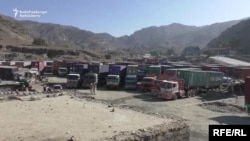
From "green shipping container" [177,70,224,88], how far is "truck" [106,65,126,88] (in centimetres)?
900

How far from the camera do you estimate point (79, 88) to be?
160ft

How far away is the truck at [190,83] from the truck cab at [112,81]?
27.2ft

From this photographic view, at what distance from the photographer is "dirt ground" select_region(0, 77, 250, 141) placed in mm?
28520

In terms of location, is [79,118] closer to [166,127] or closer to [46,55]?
A: [166,127]

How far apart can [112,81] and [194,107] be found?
15.0 meters

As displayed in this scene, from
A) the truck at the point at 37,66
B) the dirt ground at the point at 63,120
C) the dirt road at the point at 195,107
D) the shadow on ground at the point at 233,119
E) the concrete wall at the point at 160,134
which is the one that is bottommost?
the shadow on ground at the point at 233,119

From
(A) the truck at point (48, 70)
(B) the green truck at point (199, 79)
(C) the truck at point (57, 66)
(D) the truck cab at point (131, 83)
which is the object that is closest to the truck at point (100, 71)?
(D) the truck cab at point (131, 83)

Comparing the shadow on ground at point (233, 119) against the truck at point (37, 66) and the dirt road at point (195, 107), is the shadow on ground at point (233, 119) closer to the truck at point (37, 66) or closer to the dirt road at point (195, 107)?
the dirt road at point (195, 107)

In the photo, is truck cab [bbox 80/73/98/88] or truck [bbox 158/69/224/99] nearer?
truck [bbox 158/69/224/99]

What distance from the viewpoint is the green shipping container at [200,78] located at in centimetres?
4348

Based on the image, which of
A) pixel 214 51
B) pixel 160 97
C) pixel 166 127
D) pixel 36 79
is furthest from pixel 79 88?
pixel 214 51

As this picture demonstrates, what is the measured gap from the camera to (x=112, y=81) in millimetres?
47969

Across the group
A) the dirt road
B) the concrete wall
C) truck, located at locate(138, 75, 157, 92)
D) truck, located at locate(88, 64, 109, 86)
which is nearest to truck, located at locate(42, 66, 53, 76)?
truck, located at locate(88, 64, 109, 86)

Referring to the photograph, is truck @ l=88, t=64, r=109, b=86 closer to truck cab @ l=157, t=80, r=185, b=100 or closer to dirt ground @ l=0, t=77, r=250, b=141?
dirt ground @ l=0, t=77, r=250, b=141
